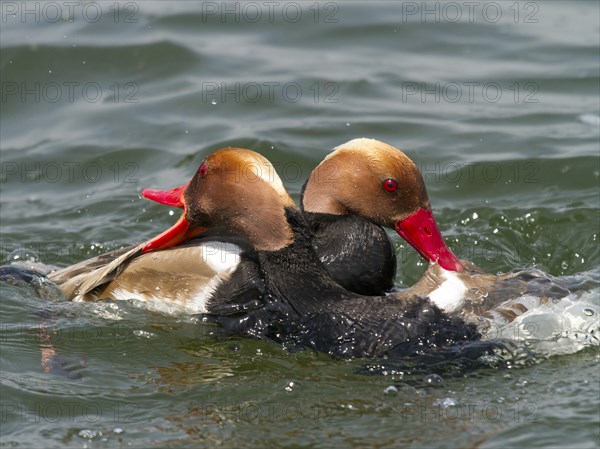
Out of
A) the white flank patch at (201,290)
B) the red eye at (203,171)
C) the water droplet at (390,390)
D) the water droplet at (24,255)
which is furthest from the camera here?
the water droplet at (24,255)

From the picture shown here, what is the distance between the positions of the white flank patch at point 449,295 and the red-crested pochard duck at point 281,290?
0.05m

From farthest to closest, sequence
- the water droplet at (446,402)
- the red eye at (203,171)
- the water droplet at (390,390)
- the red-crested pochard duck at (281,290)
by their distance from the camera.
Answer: the red eye at (203,171) → the red-crested pochard duck at (281,290) → the water droplet at (390,390) → the water droplet at (446,402)

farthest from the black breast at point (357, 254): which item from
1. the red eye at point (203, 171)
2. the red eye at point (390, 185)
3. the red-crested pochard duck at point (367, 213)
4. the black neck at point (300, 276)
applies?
the red eye at point (203, 171)

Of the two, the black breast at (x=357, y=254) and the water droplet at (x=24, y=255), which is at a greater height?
the black breast at (x=357, y=254)

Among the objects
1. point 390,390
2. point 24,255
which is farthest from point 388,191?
point 24,255

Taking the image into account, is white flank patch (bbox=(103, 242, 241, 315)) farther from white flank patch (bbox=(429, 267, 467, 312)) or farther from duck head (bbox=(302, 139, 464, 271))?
white flank patch (bbox=(429, 267, 467, 312))

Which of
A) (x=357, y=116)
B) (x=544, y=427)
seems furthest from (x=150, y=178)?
(x=544, y=427)

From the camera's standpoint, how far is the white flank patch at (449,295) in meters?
6.65

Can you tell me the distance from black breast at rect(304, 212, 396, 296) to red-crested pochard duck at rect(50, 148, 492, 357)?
1.49ft

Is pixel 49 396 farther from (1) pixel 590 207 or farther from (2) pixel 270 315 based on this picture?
(1) pixel 590 207

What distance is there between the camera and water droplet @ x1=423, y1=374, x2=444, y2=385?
20.6 ft

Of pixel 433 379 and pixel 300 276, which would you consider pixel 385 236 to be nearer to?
pixel 300 276

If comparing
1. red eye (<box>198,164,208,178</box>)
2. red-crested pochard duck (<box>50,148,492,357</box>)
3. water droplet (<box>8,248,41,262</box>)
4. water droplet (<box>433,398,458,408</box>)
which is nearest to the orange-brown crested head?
red-crested pochard duck (<box>50,148,492,357</box>)

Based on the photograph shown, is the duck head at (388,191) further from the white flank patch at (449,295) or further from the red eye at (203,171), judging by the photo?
the red eye at (203,171)
